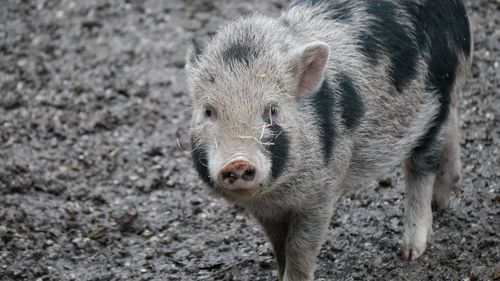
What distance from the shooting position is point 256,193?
15.3 feet

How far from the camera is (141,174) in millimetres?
7211

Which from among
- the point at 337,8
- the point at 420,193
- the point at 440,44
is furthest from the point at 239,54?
the point at 420,193

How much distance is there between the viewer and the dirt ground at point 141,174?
605cm

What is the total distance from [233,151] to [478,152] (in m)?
3.04

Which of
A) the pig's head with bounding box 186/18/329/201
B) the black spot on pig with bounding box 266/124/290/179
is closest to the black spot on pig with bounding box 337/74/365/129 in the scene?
the pig's head with bounding box 186/18/329/201

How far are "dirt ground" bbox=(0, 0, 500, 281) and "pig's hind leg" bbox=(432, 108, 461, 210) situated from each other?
126 mm

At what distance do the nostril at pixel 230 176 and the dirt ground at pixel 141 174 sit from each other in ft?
5.57

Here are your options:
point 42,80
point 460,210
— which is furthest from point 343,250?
point 42,80

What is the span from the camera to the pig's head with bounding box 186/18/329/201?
14.9 feet

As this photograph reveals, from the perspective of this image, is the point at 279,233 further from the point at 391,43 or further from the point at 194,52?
the point at 391,43

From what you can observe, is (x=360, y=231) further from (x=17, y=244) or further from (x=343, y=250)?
(x=17, y=244)

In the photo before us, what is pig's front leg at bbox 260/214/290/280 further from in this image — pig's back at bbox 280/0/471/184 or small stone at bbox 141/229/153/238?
small stone at bbox 141/229/153/238

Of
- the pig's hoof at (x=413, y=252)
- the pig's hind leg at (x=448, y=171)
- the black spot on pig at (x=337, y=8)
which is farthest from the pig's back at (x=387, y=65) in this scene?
the pig's hoof at (x=413, y=252)

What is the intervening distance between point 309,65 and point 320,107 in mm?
246
